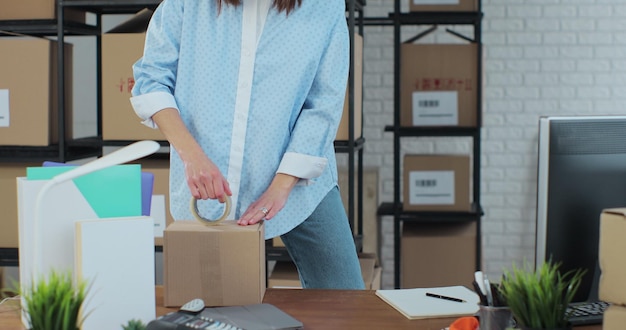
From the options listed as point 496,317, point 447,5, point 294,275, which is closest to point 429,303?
point 496,317

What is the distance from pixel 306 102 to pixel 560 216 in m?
0.74

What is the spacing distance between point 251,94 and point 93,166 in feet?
2.29

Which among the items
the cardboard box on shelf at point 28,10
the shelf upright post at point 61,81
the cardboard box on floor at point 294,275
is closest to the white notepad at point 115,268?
the cardboard box on floor at point 294,275

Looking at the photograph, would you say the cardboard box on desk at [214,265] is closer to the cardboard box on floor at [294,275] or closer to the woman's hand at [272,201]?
the woman's hand at [272,201]

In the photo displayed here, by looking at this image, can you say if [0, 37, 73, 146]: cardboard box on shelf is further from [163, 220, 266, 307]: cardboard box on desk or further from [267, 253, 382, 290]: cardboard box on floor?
[163, 220, 266, 307]: cardboard box on desk

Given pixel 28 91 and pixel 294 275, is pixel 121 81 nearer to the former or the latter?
pixel 28 91

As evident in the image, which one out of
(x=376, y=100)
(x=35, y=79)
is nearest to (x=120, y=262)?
(x=35, y=79)

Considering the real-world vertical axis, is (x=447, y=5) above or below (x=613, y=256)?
above

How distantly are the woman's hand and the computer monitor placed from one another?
537mm

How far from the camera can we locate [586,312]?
54.1 inches

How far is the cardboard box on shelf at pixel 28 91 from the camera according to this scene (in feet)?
9.42

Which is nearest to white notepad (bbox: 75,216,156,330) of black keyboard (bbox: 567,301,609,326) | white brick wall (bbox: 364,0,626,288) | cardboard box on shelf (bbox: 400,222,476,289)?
black keyboard (bbox: 567,301,609,326)

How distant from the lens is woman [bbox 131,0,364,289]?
179cm

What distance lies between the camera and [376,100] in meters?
4.56
